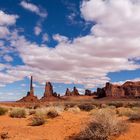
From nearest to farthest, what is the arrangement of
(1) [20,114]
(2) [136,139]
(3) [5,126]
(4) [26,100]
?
(2) [136,139] < (3) [5,126] < (1) [20,114] < (4) [26,100]

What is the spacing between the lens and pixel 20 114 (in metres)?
24.2

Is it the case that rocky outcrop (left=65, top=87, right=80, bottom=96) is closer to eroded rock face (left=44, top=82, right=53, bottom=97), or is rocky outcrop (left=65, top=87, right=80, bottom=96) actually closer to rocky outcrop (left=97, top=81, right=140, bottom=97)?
rocky outcrop (left=97, top=81, right=140, bottom=97)

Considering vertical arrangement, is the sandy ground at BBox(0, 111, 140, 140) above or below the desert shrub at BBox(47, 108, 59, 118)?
below

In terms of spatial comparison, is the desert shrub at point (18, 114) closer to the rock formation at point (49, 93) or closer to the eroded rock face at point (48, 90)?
the rock formation at point (49, 93)

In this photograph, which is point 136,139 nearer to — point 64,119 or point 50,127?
point 50,127

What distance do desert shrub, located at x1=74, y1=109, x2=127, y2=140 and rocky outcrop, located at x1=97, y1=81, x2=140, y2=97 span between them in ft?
386

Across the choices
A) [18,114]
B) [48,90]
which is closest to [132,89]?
[48,90]

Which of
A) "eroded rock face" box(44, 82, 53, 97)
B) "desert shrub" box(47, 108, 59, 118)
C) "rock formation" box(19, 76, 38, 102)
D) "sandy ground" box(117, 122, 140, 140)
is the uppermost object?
"eroded rock face" box(44, 82, 53, 97)

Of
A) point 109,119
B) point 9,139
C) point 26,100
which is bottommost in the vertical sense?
point 9,139

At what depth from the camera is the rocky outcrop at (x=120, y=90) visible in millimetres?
133750

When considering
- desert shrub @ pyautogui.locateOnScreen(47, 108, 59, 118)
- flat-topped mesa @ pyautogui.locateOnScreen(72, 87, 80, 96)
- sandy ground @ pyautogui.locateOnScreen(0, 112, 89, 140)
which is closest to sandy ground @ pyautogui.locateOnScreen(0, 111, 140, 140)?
sandy ground @ pyautogui.locateOnScreen(0, 112, 89, 140)

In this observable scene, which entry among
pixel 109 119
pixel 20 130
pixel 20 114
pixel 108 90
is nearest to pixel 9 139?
pixel 20 130

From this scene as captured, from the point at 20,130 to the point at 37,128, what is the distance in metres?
1.02

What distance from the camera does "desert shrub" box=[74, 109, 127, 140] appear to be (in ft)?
46.3
